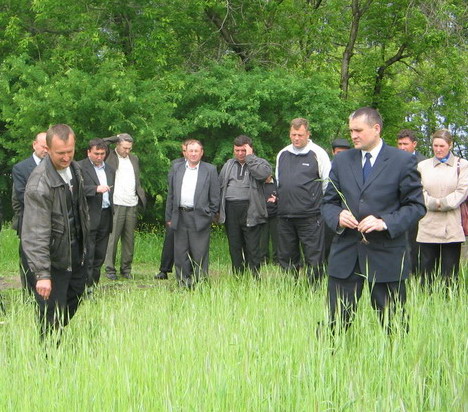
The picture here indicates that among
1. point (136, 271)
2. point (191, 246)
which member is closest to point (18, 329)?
point (191, 246)

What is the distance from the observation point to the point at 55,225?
6.39 metres

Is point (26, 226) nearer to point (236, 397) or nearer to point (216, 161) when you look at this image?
point (236, 397)

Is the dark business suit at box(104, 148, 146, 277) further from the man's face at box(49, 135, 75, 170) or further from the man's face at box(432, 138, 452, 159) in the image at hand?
the man's face at box(49, 135, 75, 170)

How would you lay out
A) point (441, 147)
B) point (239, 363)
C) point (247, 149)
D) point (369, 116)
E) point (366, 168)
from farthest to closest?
point (247, 149) < point (441, 147) < point (366, 168) < point (369, 116) < point (239, 363)

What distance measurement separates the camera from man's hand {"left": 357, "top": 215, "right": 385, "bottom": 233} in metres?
5.80

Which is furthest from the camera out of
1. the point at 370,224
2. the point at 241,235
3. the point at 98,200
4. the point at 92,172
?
the point at 241,235

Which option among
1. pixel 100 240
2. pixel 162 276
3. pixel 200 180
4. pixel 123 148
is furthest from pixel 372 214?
pixel 162 276

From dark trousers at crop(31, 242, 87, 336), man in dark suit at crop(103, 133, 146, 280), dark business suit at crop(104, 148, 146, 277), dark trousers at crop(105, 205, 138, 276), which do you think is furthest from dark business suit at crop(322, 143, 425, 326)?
dark trousers at crop(105, 205, 138, 276)

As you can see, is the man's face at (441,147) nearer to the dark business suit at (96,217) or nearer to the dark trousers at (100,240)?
the dark business suit at (96,217)

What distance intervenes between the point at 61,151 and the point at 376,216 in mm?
2209

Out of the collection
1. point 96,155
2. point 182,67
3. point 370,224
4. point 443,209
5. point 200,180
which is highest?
point 182,67

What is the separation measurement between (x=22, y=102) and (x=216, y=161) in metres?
3.69

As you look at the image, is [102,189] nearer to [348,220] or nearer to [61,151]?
[61,151]

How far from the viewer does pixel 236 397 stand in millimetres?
4453
